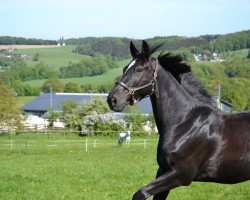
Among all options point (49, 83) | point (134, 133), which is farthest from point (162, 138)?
point (49, 83)

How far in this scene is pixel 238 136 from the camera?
24.3 ft

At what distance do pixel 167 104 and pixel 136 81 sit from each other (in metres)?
0.61

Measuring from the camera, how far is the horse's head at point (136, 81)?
7109 mm

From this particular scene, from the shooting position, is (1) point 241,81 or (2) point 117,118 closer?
(2) point 117,118

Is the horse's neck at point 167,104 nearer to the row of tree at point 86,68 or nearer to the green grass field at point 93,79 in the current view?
the green grass field at point 93,79

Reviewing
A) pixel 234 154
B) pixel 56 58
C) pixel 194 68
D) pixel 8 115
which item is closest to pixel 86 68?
pixel 56 58

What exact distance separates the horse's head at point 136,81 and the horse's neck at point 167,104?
0.16m

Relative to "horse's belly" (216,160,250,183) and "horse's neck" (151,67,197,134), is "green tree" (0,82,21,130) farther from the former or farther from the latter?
"horse's belly" (216,160,250,183)

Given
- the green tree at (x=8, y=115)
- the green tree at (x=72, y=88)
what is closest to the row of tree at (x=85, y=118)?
the green tree at (x=8, y=115)

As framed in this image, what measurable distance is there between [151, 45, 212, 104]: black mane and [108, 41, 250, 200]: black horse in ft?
0.05

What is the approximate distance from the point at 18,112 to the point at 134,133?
Answer: 1476 centimetres

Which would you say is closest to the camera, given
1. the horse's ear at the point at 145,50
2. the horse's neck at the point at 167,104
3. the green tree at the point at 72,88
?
the horse's ear at the point at 145,50

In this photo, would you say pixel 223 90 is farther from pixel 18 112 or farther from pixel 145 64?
pixel 145 64

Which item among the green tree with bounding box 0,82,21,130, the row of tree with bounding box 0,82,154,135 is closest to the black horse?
the row of tree with bounding box 0,82,154,135
